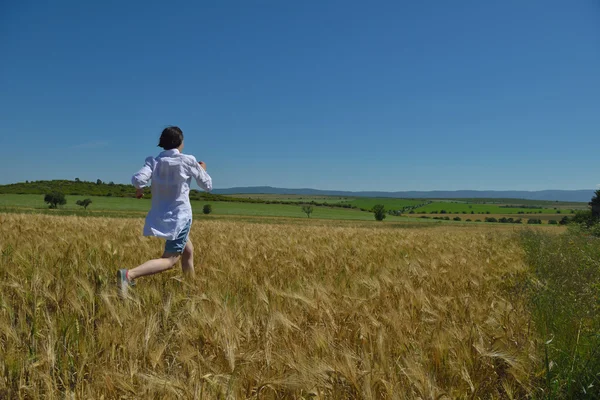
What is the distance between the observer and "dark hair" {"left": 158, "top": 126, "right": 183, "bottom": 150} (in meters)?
3.87

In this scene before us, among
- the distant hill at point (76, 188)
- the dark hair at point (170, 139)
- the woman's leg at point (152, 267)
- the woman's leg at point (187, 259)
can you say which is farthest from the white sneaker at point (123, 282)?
the distant hill at point (76, 188)

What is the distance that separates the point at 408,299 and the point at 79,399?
211 cm

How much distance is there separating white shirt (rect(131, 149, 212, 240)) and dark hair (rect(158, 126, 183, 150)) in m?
0.08

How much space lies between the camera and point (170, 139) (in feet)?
12.7

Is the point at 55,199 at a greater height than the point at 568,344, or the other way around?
Result: the point at 55,199

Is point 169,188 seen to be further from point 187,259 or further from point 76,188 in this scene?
point 76,188

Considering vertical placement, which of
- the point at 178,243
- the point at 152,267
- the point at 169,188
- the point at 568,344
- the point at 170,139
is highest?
the point at 170,139

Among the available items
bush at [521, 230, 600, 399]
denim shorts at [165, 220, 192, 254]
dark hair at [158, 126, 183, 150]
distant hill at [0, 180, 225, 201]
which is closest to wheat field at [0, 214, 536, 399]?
bush at [521, 230, 600, 399]

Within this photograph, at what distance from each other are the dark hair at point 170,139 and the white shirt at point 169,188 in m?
0.08

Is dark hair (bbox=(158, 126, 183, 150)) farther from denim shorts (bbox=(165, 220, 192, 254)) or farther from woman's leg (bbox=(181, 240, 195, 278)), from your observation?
woman's leg (bbox=(181, 240, 195, 278))

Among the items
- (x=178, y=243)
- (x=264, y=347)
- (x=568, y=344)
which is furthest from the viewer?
(x=178, y=243)

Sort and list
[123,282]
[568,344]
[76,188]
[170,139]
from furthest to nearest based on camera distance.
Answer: [76,188]
[170,139]
[123,282]
[568,344]

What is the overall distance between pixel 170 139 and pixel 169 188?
517 mm

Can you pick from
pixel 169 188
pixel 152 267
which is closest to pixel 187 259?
pixel 152 267
